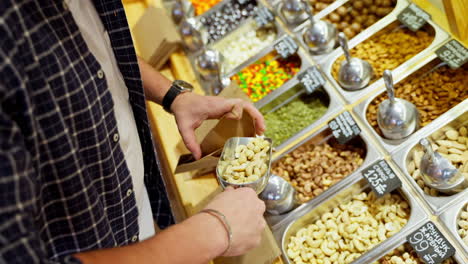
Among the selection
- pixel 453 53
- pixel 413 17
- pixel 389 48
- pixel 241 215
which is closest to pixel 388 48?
pixel 389 48

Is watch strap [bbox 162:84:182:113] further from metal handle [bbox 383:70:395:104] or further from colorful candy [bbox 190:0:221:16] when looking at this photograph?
colorful candy [bbox 190:0:221:16]

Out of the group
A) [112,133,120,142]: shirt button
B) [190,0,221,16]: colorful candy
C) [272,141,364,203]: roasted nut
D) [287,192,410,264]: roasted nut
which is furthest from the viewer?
[190,0,221,16]: colorful candy

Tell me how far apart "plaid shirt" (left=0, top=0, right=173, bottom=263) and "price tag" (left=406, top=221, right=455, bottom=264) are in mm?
942

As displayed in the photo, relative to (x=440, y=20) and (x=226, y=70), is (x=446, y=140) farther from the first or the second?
(x=226, y=70)

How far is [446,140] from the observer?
2.15 m

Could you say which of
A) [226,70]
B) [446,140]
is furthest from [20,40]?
[226,70]

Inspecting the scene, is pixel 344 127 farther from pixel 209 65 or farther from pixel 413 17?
pixel 209 65

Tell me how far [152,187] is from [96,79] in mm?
635

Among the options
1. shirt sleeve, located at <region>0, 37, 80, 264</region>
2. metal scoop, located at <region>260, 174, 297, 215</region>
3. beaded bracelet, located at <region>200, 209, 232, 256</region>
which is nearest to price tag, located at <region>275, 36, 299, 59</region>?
metal scoop, located at <region>260, 174, 297, 215</region>

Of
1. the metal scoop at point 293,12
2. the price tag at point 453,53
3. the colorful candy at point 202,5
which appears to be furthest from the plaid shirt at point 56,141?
the colorful candy at point 202,5

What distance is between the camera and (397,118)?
2148 mm

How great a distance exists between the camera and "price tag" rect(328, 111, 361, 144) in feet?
7.36

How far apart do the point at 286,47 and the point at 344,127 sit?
67 cm

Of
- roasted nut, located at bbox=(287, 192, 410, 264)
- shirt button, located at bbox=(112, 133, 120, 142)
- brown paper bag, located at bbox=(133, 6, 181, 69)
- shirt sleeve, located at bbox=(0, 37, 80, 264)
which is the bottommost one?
roasted nut, located at bbox=(287, 192, 410, 264)
